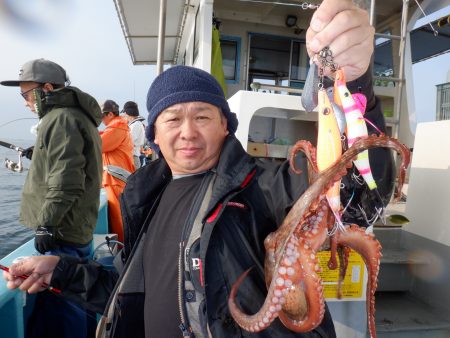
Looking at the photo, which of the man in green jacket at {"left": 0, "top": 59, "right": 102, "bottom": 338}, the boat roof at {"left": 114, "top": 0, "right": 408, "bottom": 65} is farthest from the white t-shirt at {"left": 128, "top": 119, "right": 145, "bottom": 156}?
the man in green jacket at {"left": 0, "top": 59, "right": 102, "bottom": 338}

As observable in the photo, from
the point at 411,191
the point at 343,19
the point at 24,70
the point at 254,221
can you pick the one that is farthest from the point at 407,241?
the point at 24,70

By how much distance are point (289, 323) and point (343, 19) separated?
98 centimetres

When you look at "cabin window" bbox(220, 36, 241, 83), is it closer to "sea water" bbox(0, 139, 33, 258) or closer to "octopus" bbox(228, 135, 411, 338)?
"sea water" bbox(0, 139, 33, 258)

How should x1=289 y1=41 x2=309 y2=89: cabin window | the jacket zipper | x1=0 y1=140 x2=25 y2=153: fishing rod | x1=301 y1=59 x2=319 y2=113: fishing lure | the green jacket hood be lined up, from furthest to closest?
1. x1=289 y1=41 x2=309 y2=89: cabin window
2. x1=0 y1=140 x2=25 y2=153: fishing rod
3. the green jacket hood
4. the jacket zipper
5. x1=301 y1=59 x2=319 y2=113: fishing lure

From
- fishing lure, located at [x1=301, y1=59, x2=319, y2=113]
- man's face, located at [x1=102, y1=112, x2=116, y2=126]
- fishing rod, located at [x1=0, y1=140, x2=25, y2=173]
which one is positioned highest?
man's face, located at [x1=102, y1=112, x2=116, y2=126]

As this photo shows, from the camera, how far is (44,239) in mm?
2777

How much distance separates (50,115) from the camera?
3.04 metres

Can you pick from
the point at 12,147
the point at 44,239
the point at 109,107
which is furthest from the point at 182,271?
the point at 109,107

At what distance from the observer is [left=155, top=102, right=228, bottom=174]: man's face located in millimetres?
1572

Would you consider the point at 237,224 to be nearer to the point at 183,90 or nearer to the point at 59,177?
the point at 183,90

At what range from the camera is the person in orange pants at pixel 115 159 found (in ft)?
16.6

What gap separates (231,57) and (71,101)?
4909 millimetres

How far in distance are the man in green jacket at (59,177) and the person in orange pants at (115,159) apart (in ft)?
5.80

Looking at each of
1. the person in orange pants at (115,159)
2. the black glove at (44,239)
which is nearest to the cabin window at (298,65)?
the person in orange pants at (115,159)
